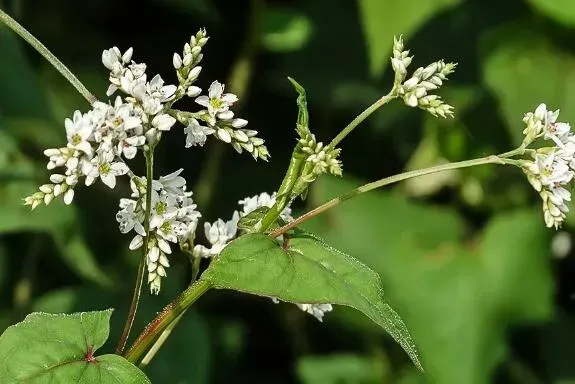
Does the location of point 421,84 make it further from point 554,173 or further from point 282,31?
point 282,31

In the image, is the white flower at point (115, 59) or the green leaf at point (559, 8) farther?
the green leaf at point (559, 8)

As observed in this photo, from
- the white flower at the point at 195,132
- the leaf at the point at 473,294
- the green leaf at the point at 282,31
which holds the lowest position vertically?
the leaf at the point at 473,294

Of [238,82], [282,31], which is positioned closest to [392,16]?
[282,31]

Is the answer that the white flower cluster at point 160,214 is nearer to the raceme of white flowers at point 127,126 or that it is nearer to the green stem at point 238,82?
the raceme of white flowers at point 127,126

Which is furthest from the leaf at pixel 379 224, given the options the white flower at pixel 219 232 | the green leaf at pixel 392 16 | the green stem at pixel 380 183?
the green stem at pixel 380 183

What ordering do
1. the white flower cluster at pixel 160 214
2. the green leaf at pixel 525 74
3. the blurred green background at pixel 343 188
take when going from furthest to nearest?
1. the green leaf at pixel 525 74
2. the blurred green background at pixel 343 188
3. the white flower cluster at pixel 160 214

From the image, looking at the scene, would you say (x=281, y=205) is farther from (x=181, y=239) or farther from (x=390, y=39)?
(x=390, y=39)

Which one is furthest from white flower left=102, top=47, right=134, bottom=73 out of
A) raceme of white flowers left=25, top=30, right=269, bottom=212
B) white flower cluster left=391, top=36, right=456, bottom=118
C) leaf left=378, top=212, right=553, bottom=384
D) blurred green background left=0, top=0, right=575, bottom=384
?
leaf left=378, top=212, right=553, bottom=384

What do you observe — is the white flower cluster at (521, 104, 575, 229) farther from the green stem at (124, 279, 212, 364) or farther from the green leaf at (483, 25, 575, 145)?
the green leaf at (483, 25, 575, 145)
